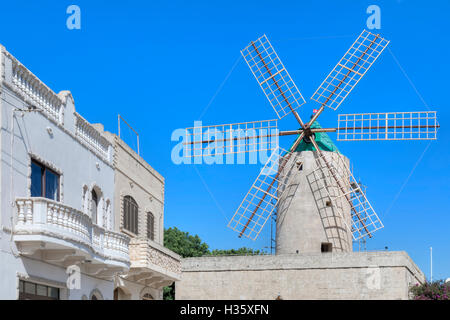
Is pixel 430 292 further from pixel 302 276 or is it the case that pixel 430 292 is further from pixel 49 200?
pixel 49 200

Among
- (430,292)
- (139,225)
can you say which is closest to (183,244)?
(430,292)

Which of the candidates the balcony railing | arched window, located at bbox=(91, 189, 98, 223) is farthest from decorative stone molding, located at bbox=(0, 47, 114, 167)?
the balcony railing

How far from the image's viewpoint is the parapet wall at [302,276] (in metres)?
32.2

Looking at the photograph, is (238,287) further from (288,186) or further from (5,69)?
(5,69)

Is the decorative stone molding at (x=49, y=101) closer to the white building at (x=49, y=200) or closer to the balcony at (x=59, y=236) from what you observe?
the white building at (x=49, y=200)

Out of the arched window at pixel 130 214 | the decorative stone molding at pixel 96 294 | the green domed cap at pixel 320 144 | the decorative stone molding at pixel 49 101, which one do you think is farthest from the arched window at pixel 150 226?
the green domed cap at pixel 320 144

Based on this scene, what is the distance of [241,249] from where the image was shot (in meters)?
54.0

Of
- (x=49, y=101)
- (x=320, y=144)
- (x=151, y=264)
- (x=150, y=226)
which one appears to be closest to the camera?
(x=49, y=101)

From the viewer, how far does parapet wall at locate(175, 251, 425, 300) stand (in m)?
32.2

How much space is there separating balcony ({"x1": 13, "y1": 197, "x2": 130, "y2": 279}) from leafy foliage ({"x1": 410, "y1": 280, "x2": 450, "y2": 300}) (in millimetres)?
16467

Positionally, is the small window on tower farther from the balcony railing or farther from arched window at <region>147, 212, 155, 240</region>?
the balcony railing

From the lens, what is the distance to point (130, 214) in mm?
25922

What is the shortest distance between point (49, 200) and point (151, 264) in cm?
724
